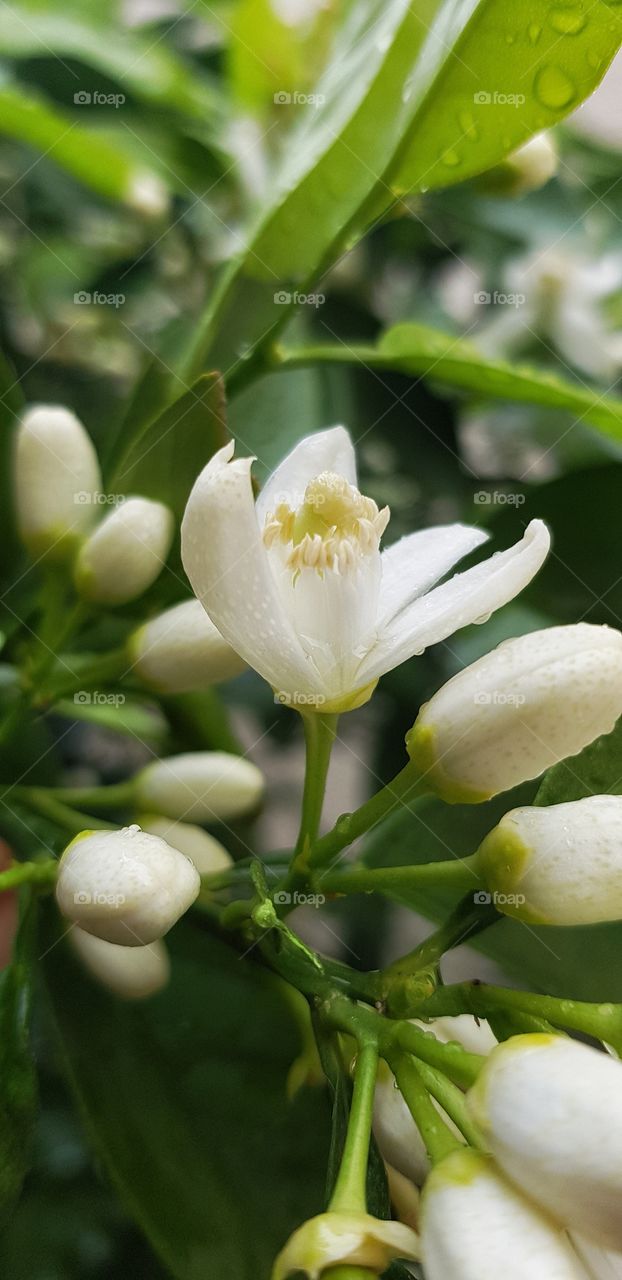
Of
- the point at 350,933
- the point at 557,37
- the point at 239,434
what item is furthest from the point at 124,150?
the point at 350,933

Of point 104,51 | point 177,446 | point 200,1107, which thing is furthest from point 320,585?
point 104,51

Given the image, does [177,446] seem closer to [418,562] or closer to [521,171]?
[418,562]

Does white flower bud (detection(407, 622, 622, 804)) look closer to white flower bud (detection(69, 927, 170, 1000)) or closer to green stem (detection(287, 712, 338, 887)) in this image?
green stem (detection(287, 712, 338, 887))

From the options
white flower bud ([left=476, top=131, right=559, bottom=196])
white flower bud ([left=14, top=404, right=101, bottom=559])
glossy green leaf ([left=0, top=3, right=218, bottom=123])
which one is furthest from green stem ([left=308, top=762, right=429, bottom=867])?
glossy green leaf ([left=0, top=3, right=218, bottom=123])

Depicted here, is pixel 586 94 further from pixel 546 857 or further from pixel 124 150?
pixel 124 150

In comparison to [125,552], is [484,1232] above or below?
below

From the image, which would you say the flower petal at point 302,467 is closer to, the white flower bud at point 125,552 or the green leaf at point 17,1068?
the white flower bud at point 125,552

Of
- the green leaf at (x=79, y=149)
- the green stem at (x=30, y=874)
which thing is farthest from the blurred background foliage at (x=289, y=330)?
the green stem at (x=30, y=874)
